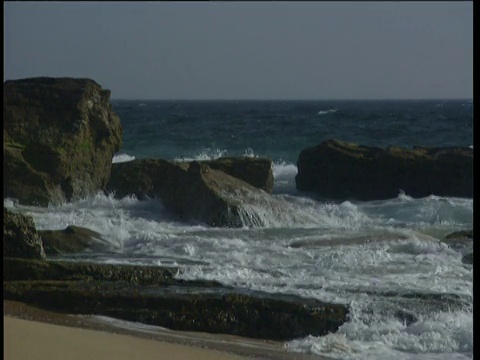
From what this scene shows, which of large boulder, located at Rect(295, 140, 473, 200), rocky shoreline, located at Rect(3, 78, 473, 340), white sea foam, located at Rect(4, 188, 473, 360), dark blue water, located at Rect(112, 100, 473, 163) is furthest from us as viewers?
dark blue water, located at Rect(112, 100, 473, 163)

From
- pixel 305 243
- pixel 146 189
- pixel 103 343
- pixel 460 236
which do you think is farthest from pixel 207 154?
pixel 103 343

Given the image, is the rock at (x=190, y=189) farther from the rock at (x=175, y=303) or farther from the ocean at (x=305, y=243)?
the rock at (x=175, y=303)

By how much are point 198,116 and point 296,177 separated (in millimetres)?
3210

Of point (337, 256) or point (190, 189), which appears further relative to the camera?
point (190, 189)

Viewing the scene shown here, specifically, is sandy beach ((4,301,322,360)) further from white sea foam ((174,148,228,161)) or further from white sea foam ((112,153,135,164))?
white sea foam ((174,148,228,161))

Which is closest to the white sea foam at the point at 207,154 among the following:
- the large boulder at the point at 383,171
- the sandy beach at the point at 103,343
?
the large boulder at the point at 383,171

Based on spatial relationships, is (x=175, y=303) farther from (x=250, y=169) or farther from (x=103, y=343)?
(x=250, y=169)

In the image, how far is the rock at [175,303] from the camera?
5.75 meters

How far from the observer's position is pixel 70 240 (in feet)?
26.7

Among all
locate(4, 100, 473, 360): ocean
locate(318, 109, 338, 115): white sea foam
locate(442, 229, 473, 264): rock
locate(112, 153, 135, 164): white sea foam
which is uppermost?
locate(318, 109, 338, 115): white sea foam

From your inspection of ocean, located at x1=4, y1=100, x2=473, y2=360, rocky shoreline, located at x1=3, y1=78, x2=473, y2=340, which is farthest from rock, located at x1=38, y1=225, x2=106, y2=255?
ocean, located at x1=4, y1=100, x2=473, y2=360

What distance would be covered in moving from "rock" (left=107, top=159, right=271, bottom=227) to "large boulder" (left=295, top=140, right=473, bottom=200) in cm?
258

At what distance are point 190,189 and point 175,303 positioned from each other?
Answer: 16.1 feet

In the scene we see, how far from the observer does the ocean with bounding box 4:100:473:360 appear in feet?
19.0
